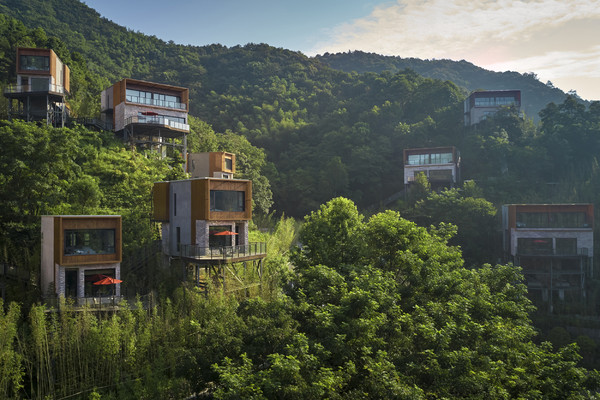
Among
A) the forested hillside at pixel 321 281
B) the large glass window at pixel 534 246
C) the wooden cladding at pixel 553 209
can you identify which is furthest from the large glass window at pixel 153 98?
the large glass window at pixel 534 246

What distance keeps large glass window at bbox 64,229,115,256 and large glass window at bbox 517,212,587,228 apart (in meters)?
34.5

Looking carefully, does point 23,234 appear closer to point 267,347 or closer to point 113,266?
point 113,266

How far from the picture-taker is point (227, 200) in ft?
103

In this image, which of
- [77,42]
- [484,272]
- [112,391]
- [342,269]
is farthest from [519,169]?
[77,42]

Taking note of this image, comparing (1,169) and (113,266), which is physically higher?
(1,169)

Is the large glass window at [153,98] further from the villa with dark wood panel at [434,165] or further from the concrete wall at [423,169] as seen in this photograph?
the villa with dark wood panel at [434,165]

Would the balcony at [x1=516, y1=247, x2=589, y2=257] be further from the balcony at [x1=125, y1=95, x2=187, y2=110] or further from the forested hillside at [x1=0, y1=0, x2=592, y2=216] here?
the balcony at [x1=125, y1=95, x2=187, y2=110]

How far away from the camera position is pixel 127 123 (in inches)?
1763

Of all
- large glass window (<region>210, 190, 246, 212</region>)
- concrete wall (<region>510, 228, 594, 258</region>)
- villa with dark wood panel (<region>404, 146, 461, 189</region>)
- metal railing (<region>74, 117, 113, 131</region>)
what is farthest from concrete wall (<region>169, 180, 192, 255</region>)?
villa with dark wood panel (<region>404, 146, 461, 189</region>)

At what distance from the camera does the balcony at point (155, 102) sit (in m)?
46.6

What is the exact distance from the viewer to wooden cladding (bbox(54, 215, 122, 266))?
26.2m

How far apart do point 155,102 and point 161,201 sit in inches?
718

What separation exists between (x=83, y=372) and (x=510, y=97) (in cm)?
6663

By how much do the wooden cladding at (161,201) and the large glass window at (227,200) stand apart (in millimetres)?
4451
